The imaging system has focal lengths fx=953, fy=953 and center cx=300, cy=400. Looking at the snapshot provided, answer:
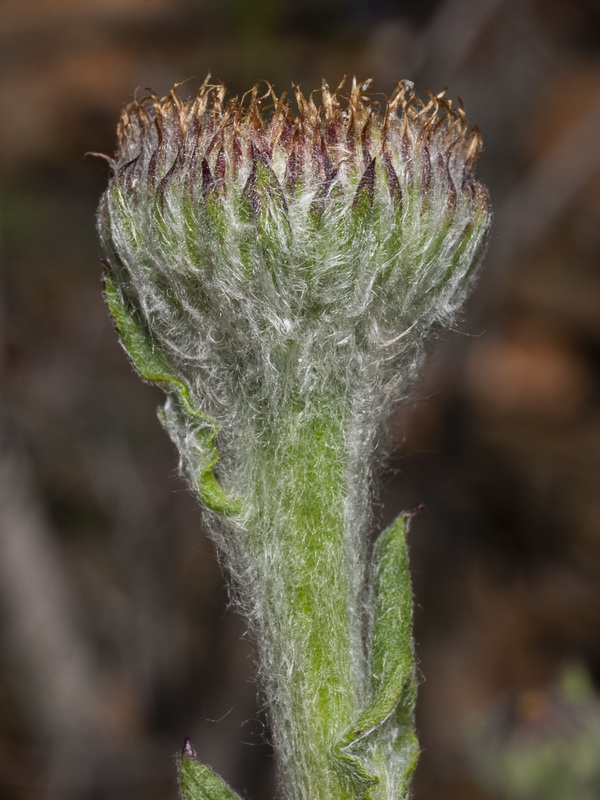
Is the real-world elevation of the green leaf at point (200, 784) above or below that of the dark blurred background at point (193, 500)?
above

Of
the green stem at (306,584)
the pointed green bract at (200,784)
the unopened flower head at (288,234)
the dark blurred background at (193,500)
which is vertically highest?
the unopened flower head at (288,234)

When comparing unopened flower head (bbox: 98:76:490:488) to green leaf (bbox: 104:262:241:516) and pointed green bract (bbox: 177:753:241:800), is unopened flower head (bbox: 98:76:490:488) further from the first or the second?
pointed green bract (bbox: 177:753:241:800)

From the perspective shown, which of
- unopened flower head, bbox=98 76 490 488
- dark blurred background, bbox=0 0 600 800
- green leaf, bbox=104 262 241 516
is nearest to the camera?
unopened flower head, bbox=98 76 490 488

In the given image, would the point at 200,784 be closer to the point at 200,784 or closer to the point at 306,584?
the point at 200,784

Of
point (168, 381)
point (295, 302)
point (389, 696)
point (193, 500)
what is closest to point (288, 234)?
point (295, 302)

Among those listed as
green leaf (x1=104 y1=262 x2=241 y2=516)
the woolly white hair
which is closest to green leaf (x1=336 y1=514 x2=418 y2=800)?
the woolly white hair

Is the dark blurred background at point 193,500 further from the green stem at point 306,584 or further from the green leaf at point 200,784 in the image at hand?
the green leaf at point 200,784

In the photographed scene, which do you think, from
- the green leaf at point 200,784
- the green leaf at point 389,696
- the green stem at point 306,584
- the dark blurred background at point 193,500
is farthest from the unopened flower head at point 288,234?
the dark blurred background at point 193,500
